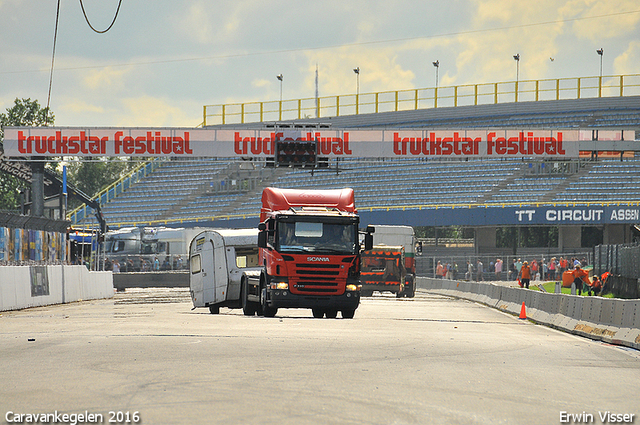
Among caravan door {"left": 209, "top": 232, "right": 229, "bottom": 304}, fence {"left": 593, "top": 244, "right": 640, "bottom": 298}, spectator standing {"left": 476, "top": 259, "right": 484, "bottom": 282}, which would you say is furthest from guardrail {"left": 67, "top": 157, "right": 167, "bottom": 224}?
caravan door {"left": 209, "top": 232, "right": 229, "bottom": 304}

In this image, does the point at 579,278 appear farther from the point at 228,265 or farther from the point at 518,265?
the point at 518,265

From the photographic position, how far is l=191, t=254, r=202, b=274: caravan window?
27.9m

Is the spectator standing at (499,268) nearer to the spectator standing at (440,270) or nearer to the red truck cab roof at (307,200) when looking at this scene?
the spectator standing at (440,270)

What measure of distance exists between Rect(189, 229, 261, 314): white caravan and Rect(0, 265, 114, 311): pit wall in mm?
5173

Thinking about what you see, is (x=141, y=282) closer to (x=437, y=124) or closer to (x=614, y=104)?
(x=437, y=124)

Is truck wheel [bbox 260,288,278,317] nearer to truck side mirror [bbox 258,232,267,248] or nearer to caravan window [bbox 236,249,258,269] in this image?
truck side mirror [bbox 258,232,267,248]

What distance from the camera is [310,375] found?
10148 mm

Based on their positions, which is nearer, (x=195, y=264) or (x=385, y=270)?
(x=195, y=264)

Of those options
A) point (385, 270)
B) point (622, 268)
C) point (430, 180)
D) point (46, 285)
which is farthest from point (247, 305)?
point (430, 180)

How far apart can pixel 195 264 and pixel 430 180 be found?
36.3 meters

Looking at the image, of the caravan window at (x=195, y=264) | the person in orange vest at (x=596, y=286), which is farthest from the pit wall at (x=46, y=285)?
the person in orange vest at (x=596, y=286)

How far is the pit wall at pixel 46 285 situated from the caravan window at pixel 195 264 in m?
4.53

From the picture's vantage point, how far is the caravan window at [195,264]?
2786 cm

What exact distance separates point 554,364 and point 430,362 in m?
1.68
